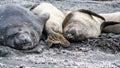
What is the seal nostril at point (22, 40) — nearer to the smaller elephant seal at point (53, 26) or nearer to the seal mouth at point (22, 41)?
the seal mouth at point (22, 41)

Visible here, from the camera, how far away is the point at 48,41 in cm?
833

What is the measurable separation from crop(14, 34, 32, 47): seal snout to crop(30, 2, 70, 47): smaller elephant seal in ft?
1.98

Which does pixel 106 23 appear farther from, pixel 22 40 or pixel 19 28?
pixel 22 40

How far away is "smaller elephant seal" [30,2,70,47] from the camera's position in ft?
27.3

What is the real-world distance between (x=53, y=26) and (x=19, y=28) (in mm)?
1123

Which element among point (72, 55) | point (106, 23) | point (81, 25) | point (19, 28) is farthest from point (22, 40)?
point (106, 23)

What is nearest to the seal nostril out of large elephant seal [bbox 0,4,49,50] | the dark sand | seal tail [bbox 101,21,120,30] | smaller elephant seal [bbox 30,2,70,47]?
large elephant seal [bbox 0,4,49,50]

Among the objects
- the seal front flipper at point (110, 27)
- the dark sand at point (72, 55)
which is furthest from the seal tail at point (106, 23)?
the dark sand at point (72, 55)

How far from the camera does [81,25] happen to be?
898 cm

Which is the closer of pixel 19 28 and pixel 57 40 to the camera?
pixel 19 28

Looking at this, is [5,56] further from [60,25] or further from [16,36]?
[60,25]

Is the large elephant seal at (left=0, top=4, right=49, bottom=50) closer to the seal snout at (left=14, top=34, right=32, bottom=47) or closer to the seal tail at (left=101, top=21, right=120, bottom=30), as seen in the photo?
the seal snout at (left=14, top=34, right=32, bottom=47)

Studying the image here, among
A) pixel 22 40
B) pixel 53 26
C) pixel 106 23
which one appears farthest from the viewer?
pixel 106 23

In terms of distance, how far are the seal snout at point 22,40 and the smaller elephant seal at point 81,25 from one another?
42.9 inches
